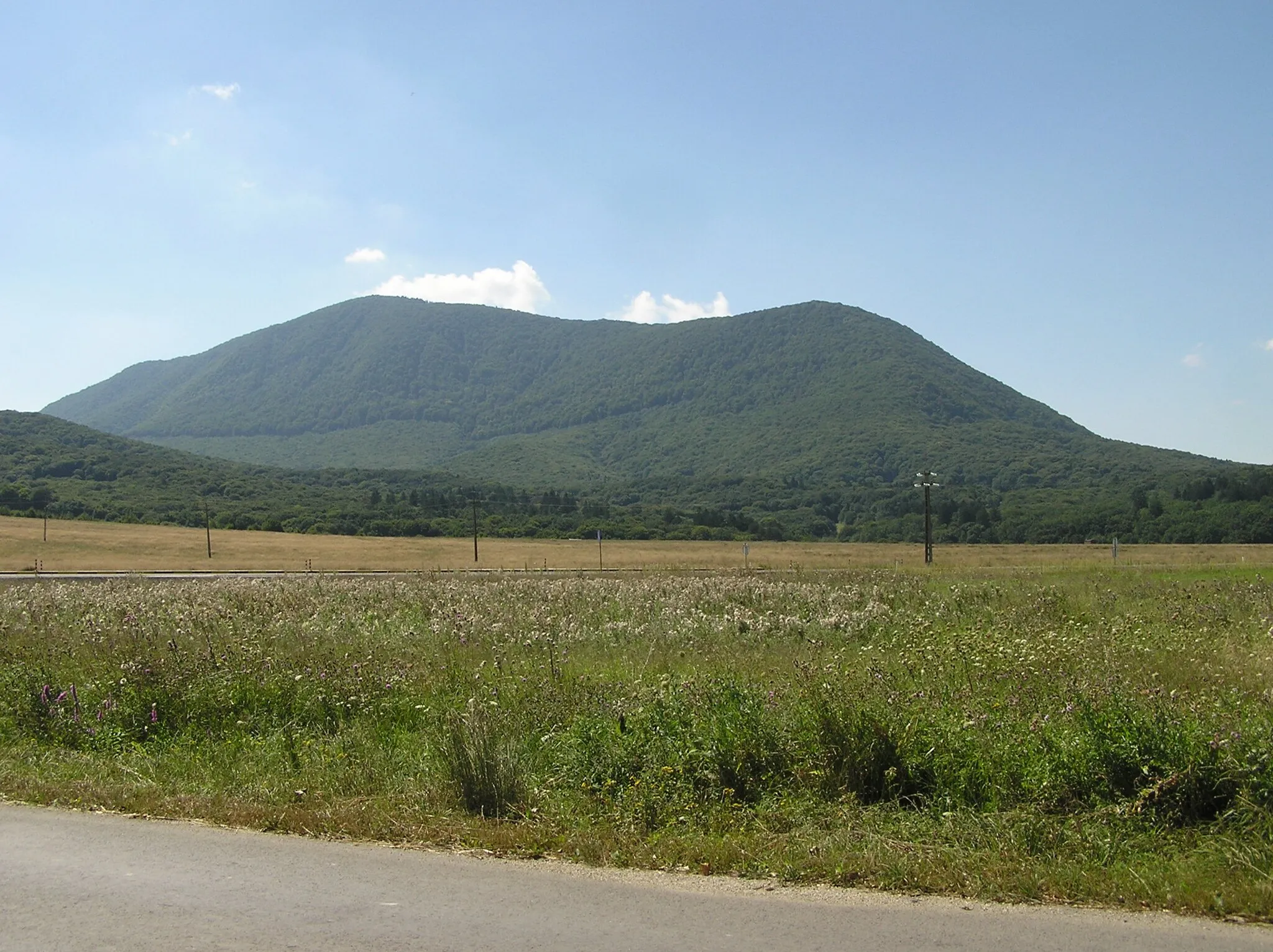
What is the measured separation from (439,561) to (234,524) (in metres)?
52.4

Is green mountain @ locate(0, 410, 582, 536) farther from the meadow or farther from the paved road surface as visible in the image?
the paved road surface

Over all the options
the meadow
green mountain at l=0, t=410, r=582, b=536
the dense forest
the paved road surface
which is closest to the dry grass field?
the dense forest

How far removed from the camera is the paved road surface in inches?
171

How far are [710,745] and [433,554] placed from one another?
64.8 m

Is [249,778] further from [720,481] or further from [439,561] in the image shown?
[720,481]

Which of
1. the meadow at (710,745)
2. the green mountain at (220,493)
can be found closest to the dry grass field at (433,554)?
the green mountain at (220,493)

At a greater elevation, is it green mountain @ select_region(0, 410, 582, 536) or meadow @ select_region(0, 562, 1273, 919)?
green mountain @ select_region(0, 410, 582, 536)

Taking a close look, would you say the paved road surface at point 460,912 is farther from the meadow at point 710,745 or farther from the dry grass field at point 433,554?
the dry grass field at point 433,554

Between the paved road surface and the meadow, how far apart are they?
0.29 metres

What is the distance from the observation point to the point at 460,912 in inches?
185

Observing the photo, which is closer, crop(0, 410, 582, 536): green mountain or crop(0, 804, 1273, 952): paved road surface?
crop(0, 804, 1273, 952): paved road surface

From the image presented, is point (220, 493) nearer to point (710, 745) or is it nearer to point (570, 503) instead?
point (570, 503)

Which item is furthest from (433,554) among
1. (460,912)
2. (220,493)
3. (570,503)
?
(220,493)

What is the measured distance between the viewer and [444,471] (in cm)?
19538
